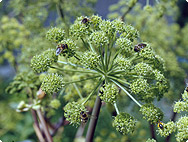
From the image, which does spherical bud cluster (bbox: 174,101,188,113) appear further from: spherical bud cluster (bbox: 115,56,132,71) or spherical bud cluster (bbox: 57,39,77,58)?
spherical bud cluster (bbox: 57,39,77,58)

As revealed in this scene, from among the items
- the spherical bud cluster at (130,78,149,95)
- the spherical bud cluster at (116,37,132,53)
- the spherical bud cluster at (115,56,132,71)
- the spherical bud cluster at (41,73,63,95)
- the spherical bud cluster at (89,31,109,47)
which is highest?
the spherical bud cluster at (116,37,132,53)

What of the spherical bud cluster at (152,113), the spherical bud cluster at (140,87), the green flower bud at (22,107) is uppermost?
the spherical bud cluster at (140,87)

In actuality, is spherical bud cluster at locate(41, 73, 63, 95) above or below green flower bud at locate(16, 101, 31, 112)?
above

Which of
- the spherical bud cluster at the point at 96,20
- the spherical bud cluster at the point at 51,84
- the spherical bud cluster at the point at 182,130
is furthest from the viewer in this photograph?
the spherical bud cluster at the point at 96,20

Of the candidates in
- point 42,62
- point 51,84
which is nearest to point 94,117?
point 51,84

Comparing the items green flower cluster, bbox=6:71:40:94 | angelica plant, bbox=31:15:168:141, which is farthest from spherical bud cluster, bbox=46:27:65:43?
green flower cluster, bbox=6:71:40:94

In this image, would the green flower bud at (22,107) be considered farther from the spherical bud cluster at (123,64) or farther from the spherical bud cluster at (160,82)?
the spherical bud cluster at (160,82)

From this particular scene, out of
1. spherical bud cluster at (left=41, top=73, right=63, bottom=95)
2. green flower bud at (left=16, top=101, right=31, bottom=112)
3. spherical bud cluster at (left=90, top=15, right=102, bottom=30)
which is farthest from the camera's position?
green flower bud at (left=16, top=101, right=31, bottom=112)

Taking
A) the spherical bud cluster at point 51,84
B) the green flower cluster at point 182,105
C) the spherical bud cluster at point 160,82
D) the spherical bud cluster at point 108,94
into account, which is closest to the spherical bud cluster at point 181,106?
the green flower cluster at point 182,105

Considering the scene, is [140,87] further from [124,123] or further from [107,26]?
[107,26]

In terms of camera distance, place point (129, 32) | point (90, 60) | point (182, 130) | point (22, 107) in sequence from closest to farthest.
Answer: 1. point (182, 130)
2. point (90, 60)
3. point (129, 32)
4. point (22, 107)

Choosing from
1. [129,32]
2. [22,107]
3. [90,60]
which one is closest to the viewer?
[90,60]

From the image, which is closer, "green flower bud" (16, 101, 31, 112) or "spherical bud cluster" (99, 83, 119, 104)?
"spherical bud cluster" (99, 83, 119, 104)

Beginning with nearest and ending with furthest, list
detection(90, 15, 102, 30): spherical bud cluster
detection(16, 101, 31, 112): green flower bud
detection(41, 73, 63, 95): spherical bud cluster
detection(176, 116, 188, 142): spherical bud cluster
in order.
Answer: detection(176, 116, 188, 142): spherical bud cluster < detection(41, 73, 63, 95): spherical bud cluster < detection(90, 15, 102, 30): spherical bud cluster < detection(16, 101, 31, 112): green flower bud
